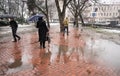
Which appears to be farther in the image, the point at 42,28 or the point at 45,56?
the point at 42,28

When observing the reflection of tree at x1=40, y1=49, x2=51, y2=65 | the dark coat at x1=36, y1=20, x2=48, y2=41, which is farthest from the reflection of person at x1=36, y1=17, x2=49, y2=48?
the reflection of tree at x1=40, y1=49, x2=51, y2=65

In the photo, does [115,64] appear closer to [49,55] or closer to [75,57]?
[75,57]

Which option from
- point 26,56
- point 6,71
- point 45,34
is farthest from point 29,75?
point 45,34

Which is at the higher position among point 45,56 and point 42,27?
point 42,27

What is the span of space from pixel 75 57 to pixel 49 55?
48.5 inches

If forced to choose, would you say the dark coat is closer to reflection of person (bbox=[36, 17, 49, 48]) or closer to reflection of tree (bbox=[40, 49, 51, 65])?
reflection of person (bbox=[36, 17, 49, 48])

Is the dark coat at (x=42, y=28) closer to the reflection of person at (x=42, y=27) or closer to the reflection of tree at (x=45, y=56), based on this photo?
the reflection of person at (x=42, y=27)

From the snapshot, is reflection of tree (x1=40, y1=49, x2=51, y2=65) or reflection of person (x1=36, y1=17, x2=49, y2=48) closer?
reflection of tree (x1=40, y1=49, x2=51, y2=65)

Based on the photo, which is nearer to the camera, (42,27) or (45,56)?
(45,56)

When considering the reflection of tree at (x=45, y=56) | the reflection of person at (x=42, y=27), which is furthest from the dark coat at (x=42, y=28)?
the reflection of tree at (x=45, y=56)

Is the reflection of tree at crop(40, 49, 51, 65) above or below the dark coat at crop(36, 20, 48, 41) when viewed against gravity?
below

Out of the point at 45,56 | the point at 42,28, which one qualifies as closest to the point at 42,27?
the point at 42,28

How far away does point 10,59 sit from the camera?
1051cm

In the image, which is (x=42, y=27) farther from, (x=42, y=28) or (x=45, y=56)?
(x=45, y=56)
